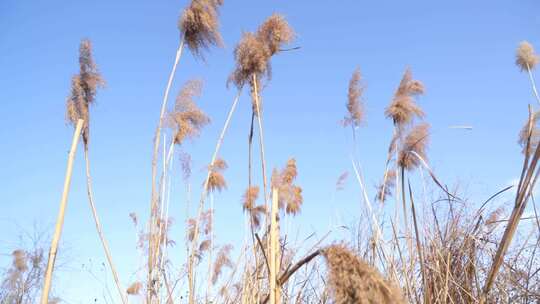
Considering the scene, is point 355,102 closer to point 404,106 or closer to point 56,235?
point 404,106

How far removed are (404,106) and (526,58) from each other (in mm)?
3659

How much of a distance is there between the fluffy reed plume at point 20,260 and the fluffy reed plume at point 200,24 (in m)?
7.47

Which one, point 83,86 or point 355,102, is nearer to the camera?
point 83,86

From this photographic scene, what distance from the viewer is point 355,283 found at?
2.89 ft

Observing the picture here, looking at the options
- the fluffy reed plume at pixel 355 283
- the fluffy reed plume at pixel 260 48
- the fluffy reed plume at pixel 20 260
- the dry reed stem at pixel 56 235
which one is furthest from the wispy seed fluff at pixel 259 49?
the fluffy reed plume at pixel 20 260

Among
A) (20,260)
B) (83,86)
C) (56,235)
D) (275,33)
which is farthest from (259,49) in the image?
(20,260)

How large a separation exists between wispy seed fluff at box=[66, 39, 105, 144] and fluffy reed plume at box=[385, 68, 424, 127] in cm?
264

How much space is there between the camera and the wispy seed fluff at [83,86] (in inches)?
101

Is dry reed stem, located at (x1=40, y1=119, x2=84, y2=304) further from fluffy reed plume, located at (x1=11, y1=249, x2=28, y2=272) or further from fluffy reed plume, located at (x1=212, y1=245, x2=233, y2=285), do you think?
fluffy reed plume, located at (x1=11, y1=249, x2=28, y2=272)

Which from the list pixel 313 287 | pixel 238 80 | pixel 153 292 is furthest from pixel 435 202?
pixel 153 292

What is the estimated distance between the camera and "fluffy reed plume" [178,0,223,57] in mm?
3172

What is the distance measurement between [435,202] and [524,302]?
82cm

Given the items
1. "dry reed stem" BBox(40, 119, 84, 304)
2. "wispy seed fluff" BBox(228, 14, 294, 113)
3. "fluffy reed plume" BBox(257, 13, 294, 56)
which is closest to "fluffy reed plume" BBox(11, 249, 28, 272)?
"wispy seed fluff" BBox(228, 14, 294, 113)

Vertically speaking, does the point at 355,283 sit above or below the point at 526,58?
below
